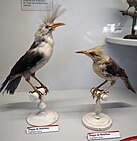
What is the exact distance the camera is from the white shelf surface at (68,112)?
640mm

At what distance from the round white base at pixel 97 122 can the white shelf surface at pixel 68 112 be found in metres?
0.02

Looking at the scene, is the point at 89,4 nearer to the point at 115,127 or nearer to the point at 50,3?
the point at 50,3

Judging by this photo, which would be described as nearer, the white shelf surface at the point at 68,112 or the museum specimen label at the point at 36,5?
the white shelf surface at the point at 68,112

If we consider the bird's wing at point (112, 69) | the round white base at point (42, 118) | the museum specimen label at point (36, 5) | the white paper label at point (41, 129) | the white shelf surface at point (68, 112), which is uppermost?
the museum specimen label at point (36, 5)

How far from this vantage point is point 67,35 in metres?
0.95

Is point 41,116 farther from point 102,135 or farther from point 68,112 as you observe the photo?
point 102,135

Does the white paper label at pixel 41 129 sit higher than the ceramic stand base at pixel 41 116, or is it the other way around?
the ceramic stand base at pixel 41 116

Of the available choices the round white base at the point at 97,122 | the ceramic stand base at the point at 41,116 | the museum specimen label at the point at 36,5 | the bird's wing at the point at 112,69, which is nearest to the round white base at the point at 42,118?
the ceramic stand base at the point at 41,116

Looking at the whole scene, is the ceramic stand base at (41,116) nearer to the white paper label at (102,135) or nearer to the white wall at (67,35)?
the white paper label at (102,135)

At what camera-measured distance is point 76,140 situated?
62 cm

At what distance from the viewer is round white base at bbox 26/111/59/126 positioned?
0.69 metres

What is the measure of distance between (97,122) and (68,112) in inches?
6.2

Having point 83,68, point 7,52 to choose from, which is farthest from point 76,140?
point 7,52

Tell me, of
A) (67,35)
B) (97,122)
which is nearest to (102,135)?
(97,122)
